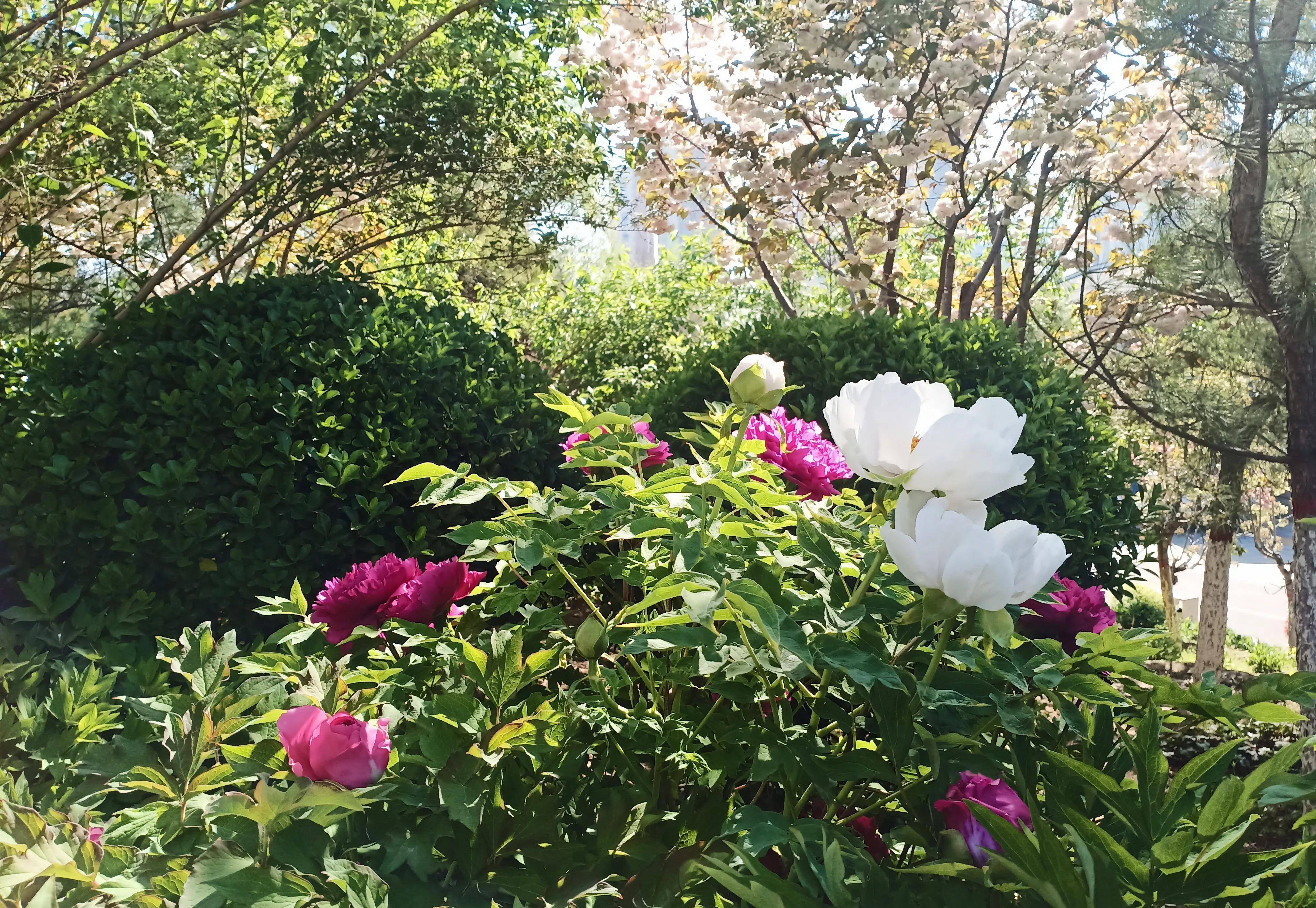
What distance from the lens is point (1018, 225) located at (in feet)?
27.8

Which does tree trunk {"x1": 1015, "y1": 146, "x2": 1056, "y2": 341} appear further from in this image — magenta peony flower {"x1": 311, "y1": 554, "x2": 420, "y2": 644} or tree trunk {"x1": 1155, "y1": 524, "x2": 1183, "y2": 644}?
tree trunk {"x1": 1155, "y1": 524, "x2": 1183, "y2": 644}

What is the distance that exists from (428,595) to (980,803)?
72 cm

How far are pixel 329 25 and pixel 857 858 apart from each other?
163 inches

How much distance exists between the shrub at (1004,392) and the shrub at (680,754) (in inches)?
67.6

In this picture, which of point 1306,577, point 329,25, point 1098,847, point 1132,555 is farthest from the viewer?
point 1306,577

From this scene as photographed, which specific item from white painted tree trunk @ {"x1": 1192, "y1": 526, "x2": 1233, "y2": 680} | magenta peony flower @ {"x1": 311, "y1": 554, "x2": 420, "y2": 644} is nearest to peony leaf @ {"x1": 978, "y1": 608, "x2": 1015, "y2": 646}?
magenta peony flower @ {"x1": 311, "y1": 554, "x2": 420, "y2": 644}

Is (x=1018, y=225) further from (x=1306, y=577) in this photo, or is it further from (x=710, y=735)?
(x=710, y=735)

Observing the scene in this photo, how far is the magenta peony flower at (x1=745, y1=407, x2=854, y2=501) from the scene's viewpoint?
4.82 ft

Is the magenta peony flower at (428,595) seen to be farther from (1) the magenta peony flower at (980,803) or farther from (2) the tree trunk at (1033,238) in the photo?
(2) the tree trunk at (1033,238)

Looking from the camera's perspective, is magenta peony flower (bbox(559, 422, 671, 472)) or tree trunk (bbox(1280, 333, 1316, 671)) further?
tree trunk (bbox(1280, 333, 1316, 671))

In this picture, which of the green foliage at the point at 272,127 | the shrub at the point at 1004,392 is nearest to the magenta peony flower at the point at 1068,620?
the shrub at the point at 1004,392

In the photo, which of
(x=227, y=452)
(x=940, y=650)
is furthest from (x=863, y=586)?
(x=227, y=452)

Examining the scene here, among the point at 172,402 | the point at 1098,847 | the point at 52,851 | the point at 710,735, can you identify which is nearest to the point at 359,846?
the point at 52,851

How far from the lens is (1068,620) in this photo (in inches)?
48.9
